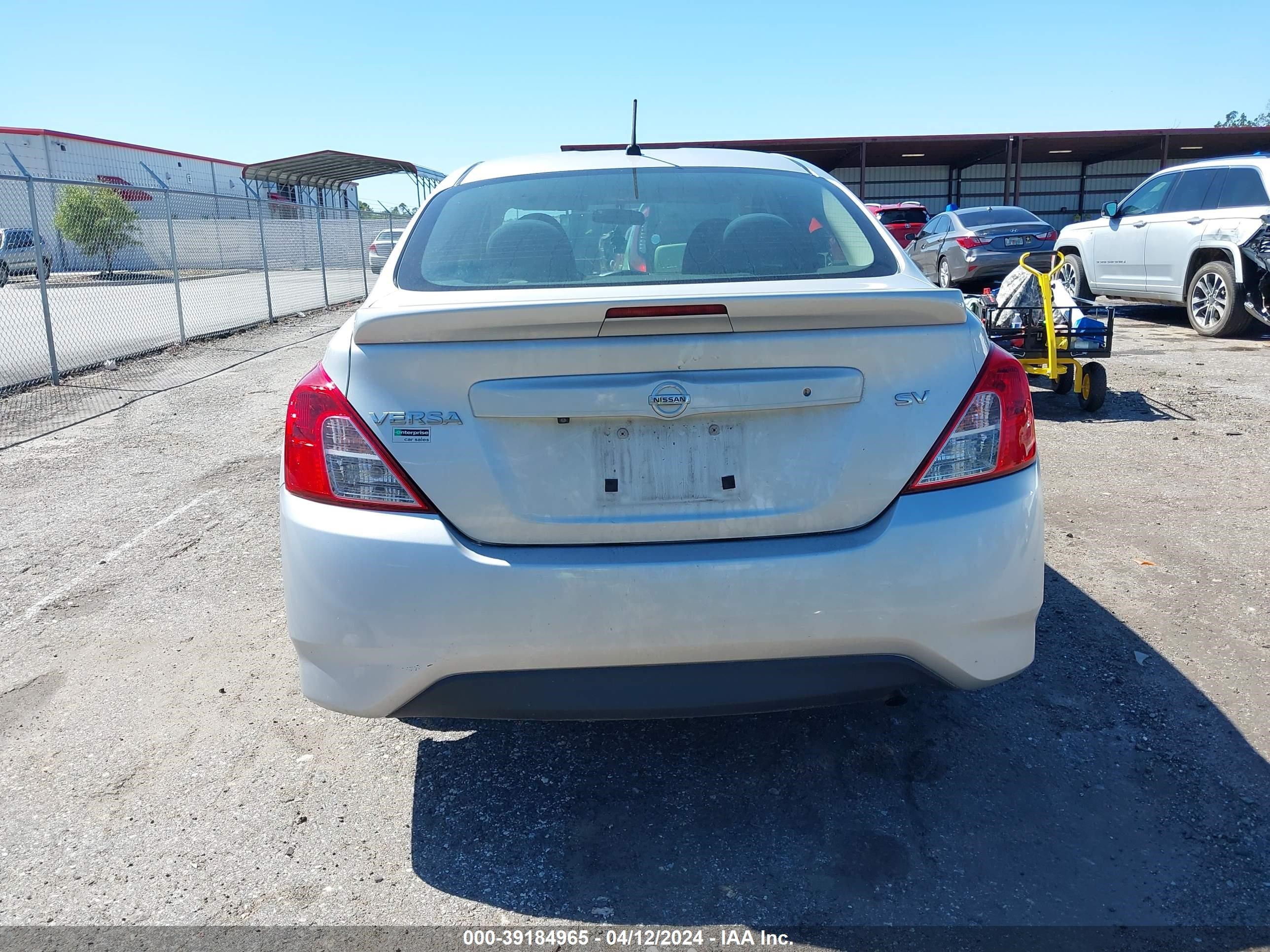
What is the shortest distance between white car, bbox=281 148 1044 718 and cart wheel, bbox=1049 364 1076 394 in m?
5.75

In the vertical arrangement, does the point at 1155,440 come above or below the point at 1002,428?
below

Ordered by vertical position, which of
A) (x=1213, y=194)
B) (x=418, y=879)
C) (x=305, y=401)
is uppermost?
(x=1213, y=194)

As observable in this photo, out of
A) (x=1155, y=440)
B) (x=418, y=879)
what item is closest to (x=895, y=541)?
(x=418, y=879)

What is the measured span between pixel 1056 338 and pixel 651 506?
576cm

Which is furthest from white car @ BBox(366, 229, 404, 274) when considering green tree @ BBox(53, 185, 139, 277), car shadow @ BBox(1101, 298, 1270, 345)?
car shadow @ BBox(1101, 298, 1270, 345)

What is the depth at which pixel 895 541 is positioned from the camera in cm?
218

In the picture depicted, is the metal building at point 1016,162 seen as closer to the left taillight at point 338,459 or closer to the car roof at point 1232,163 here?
the car roof at point 1232,163

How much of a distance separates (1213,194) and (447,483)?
36.9ft

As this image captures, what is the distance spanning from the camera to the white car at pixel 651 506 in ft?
7.06

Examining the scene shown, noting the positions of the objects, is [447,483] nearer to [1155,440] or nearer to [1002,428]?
[1002,428]

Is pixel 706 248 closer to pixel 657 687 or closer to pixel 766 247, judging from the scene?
pixel 766 247

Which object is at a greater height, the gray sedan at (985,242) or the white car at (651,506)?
the gray sedan at (985,242)

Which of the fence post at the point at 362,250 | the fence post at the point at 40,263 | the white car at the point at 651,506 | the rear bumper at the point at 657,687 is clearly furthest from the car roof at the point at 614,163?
the fence post at the point at 362,250

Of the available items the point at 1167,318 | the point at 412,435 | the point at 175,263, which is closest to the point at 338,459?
the point at 412,435
